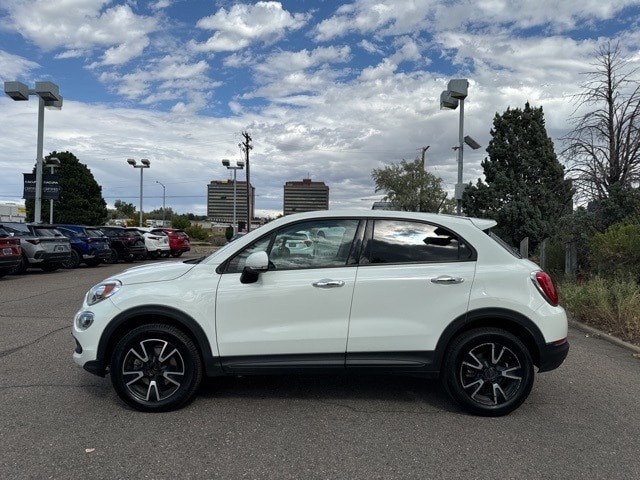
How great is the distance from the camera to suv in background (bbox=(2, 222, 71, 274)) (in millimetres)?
14719

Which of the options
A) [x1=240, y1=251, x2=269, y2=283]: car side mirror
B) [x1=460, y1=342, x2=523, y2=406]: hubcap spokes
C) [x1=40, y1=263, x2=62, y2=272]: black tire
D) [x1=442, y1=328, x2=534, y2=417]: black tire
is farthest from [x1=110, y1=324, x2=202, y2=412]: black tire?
[x1=40, y1=263, x2=62, y2=272]: black tire

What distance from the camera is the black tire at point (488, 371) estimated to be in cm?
401

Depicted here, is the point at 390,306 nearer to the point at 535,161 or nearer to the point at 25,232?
the point at 535,161

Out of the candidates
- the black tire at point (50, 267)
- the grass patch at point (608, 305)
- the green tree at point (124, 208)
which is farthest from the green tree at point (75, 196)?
the green tree at point (124, 208)

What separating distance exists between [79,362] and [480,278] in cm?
339

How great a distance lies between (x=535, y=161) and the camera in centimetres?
1489

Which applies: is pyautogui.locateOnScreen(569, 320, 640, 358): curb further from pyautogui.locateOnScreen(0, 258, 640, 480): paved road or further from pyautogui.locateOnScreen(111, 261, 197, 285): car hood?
pyautogui.locateOnScreen(111, 261, 197, 285): car hood

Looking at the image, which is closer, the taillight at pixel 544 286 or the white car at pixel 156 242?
the taillight at pixel 544 286

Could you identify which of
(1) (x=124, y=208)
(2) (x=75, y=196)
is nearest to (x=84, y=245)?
(2) (x=75, y=196)

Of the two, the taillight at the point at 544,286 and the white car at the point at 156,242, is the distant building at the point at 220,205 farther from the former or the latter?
the taillight at the point at 544,286

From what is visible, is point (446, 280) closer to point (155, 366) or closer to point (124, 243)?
point (155, 366)

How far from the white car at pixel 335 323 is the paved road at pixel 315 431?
34cm

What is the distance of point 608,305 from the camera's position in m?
7.74

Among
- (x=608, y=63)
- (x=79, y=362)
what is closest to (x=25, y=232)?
(x=79, y=362)
